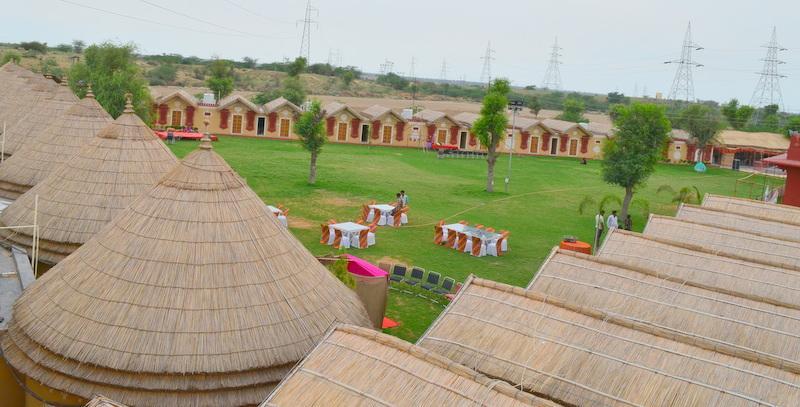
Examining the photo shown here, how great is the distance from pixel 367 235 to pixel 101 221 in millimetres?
9340

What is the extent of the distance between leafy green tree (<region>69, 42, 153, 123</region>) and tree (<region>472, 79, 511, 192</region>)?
56.7 ft

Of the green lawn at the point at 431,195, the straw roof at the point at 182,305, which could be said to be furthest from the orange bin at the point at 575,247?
the straw roof at the point at 182,305

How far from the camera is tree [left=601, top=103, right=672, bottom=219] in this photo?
29.4 metres

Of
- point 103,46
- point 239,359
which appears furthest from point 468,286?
point 103,46

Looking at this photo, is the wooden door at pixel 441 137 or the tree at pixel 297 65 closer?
the wooden door at pixel 441 137

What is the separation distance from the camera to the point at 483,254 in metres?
22.6

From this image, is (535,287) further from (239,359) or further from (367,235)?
(367,235)

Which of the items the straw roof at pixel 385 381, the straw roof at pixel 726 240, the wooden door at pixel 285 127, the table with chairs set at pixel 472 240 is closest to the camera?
the straw roof at pixel 385 381

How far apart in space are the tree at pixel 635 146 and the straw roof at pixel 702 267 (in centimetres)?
1340

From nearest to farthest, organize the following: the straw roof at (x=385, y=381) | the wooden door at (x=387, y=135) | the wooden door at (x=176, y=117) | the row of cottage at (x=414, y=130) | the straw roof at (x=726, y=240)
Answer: the straw roof at (x=385, y=381) → the straw roof at (x=726, y=240) → the wooden door at (x=176, y=117) → the row of cottage at (x=414, y=130) → the wooden door at (x=387, y=135)

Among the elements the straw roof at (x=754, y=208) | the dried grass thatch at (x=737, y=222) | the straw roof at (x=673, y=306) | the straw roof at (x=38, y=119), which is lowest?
the straw roof at (x=673, y=306)

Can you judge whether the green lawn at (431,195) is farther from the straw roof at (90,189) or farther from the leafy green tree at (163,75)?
the leafy green tree at (163,75)

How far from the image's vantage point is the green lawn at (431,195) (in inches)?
854

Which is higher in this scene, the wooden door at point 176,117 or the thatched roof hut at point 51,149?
the wooden door at point 176,117
